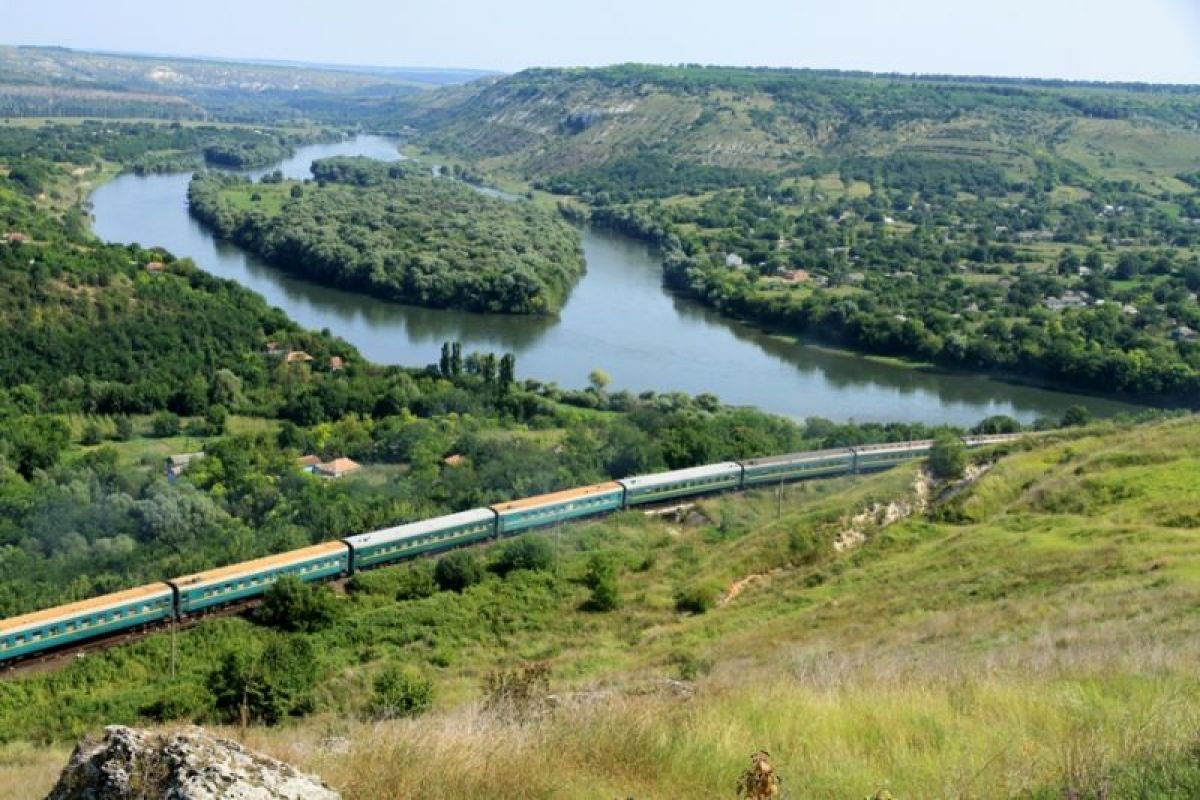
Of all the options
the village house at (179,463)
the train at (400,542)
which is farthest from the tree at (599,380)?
the village house at (179,463)

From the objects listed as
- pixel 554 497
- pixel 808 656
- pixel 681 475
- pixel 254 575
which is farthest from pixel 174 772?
pixel 681 475

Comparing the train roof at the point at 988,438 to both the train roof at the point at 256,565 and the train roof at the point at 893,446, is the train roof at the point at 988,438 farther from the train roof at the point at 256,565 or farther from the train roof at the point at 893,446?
the train roof at the point at 256,565

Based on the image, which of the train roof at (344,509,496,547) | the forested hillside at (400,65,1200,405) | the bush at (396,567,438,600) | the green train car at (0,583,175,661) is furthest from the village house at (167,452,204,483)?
the forested hillside at (400,65,1200,405)

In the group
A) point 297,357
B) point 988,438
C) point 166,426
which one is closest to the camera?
point 988,438

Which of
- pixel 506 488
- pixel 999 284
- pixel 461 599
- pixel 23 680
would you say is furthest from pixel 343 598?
pixel 999 284

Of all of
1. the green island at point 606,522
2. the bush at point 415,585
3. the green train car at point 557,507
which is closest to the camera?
the green island at point 606,522

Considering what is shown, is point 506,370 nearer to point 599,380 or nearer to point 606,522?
point 599,380

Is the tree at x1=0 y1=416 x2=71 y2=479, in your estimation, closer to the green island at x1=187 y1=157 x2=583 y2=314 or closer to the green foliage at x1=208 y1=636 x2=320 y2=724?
the green foliage at x1=208 y1=636 x2=320 y2=724
